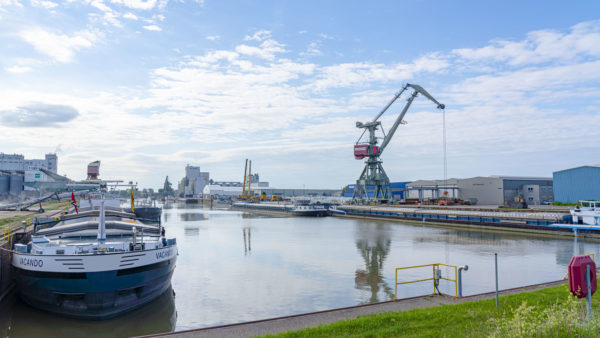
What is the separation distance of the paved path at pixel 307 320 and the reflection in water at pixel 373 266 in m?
4.72

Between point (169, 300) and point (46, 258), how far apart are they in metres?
5.24

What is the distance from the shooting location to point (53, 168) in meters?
171

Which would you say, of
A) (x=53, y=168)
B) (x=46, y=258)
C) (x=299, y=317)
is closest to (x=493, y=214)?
(x=299, y=317)

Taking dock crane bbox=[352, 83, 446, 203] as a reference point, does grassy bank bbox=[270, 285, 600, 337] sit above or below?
below

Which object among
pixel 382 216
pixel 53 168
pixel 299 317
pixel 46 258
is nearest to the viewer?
pixel 299 317

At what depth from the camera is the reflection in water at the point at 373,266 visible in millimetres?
17484

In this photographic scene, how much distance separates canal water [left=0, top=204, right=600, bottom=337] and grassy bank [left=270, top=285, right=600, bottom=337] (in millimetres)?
5802

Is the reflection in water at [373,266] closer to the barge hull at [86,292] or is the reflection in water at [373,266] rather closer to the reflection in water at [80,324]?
the reflection in water at [80,324]

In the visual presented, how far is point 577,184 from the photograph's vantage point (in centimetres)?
5616

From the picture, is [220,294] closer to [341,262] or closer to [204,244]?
[341,262]

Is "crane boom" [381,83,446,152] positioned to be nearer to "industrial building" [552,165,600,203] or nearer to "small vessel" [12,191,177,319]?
"industrial building" [552,165,600,203]

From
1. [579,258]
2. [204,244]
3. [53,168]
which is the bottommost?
[204,244]

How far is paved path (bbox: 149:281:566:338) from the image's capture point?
8.60 m

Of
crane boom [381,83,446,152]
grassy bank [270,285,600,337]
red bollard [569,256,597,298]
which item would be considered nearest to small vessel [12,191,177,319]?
grassy bank [270,285,600,337]
